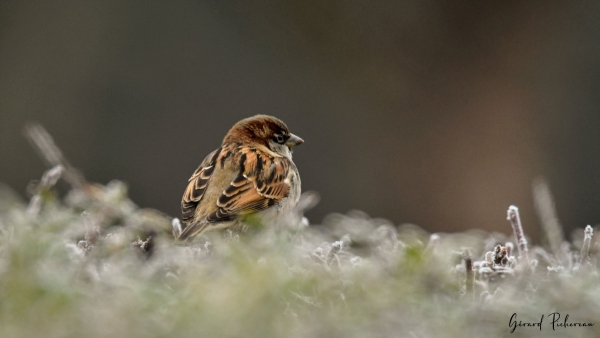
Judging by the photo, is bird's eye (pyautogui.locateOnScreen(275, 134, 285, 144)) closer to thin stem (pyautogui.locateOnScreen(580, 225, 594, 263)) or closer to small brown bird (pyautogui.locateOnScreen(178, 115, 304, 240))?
small brown bird (pyautogui.locateOnScreen(178, 115, 304, 240))

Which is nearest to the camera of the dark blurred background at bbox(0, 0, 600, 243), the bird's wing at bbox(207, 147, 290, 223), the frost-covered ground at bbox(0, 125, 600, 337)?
the frost-covered ground at bbox(0, 125, 600, 337)

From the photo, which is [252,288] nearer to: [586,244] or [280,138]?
[586,244]

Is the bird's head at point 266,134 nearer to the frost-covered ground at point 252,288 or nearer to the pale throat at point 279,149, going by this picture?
the pale throat at point 279,149

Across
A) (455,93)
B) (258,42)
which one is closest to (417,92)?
(455,93)

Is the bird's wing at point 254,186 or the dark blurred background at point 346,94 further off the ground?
the dark blurred background at point 346,94

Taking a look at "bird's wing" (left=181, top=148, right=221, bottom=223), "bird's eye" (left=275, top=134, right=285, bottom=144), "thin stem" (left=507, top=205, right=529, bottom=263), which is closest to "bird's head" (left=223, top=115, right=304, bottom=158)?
"bird's eye" (left=275, top=134, right=285, bottom=144)

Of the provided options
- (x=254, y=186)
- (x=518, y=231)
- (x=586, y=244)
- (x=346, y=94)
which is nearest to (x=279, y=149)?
(x=254, y=186)

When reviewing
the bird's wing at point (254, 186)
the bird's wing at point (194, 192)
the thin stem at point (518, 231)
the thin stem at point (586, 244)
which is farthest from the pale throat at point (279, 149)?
the thin stem at point (586, 244)
